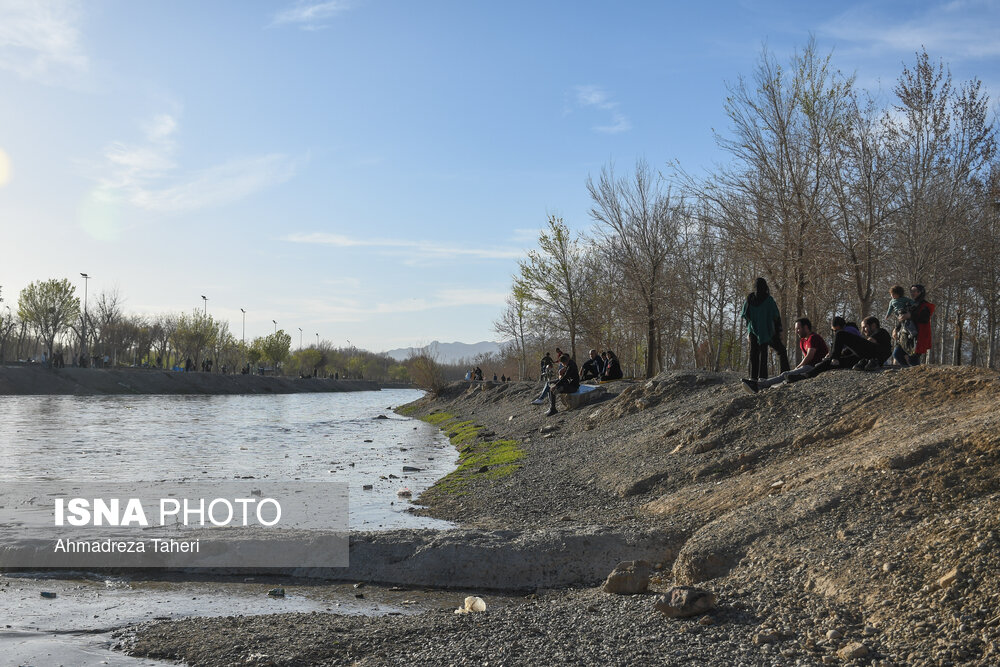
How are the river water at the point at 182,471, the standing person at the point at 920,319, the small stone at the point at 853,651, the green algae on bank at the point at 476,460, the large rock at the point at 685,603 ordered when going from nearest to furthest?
the small stone at the point at 853,651 < the large rock at the point at 685,603 < the river water at the point at 182,471 < the standing person at the point at 920,319 < the green algae on bank at the point at 476,460

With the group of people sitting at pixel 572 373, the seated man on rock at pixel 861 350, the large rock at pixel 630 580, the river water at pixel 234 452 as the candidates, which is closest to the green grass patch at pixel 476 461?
the river water at pixel 234 452

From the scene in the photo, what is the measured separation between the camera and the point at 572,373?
2331 centimetres

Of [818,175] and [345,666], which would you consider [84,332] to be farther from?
[345,666]

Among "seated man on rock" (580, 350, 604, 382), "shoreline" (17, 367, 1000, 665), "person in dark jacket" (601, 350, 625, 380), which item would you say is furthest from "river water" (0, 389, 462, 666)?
"person in dark jacket" (601, 350, 625, 380)

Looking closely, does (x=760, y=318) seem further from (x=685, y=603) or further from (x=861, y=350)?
(x=685, y=603)

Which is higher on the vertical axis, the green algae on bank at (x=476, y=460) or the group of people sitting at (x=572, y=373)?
the group of people sitting at (x=572, y=373)

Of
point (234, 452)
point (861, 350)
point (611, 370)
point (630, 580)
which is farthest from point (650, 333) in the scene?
point (630, 580)

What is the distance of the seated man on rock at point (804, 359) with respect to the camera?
575 inches

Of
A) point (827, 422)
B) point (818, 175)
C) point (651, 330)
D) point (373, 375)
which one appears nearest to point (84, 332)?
point (651, 330)

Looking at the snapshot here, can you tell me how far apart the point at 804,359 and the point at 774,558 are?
27.7ft

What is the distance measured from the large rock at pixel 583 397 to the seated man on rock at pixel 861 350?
29.5 feet

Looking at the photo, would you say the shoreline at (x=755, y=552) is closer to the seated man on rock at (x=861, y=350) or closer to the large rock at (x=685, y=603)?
the large rock at (x=685, y=603)

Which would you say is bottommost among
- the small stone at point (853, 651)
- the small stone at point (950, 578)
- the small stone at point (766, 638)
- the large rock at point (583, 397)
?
the small stone at point (766, 638)

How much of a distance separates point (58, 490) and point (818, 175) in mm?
20205
